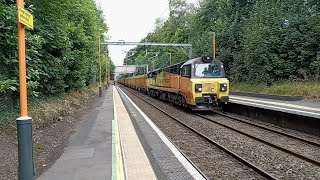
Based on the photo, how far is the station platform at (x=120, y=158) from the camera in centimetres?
704

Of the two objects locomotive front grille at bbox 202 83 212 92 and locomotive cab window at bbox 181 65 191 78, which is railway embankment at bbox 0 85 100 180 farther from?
locomotive front grille at bbox 202 83 212 92

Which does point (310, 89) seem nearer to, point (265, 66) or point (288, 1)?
point (265, 66)

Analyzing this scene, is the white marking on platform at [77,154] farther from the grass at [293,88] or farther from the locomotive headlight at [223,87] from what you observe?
the grass at [293,88]

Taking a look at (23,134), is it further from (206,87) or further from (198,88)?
(206,87)

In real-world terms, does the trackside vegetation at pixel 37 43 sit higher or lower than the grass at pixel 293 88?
higher

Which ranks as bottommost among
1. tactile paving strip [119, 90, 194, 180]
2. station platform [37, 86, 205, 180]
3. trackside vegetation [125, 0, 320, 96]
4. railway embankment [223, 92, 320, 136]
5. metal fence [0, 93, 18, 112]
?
tactile paving strip [119, 90, 194, 180]

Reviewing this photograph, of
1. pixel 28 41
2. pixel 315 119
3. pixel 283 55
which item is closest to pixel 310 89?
pixel 283 55

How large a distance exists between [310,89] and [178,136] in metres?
14.7

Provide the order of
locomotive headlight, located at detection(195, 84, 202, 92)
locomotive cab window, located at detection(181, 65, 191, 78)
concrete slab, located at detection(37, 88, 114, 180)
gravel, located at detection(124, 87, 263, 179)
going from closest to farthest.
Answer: concrete slab, located at detection(37, 88, 114, 180) → gravel, located at detection(124, 87, 263, 179) → locomotive headlight, located at detection(195, 84, 202, 92) → locomotive cab window, located at detection(181, 65, 191, 78)

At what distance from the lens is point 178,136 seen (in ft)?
40.3

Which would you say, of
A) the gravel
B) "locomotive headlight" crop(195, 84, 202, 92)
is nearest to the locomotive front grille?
"locomotive headlight" crop(195, 84, 202, 92)

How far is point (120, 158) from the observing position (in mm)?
8297

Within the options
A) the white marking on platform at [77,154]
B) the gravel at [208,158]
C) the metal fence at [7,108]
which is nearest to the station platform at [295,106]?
the gravel at [208,158]

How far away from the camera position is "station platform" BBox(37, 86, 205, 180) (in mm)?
7039
